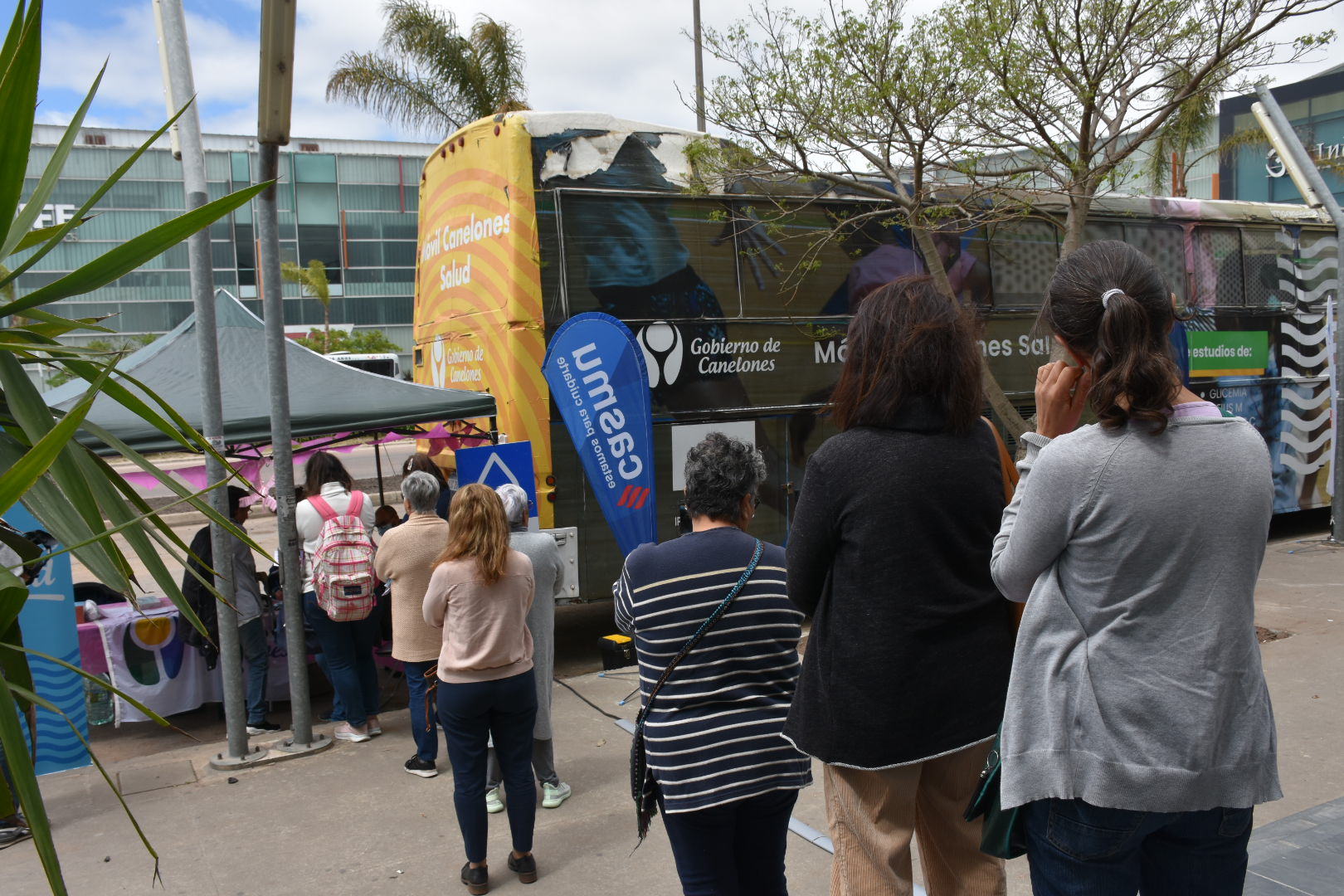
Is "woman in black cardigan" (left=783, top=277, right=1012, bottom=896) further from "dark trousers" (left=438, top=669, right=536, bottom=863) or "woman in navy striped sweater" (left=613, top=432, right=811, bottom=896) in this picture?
"dark trousers" (left=438, top=669, right=536, bottom=863)

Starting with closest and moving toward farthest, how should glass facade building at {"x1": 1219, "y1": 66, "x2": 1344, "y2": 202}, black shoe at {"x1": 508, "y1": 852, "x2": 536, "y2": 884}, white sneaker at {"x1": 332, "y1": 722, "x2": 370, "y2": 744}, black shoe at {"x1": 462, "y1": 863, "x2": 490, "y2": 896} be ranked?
1. black shoe at {"x1": 462, "y1": 863, "x2": 490, "y2": 896}
2. black shoe at {"x1": 508, "y1": 852, "x2": 536, "y2": 884}
3. white sneaker at {"x1": 332, "y1": 722, "x2": 370, "y2": 744}
4. glass facade building at {"x1": 1219, "y1": 66, "x2": 1344, "y2": 202}

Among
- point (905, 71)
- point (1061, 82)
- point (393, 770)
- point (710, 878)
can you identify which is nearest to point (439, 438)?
point (393, 770)

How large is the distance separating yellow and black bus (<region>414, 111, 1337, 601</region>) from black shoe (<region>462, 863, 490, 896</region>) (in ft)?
11.7

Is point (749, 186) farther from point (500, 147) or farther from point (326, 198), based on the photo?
point (326, 198)

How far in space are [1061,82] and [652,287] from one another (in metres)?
3.36

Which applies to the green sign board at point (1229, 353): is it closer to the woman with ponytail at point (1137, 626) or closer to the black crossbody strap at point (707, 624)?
the black crossbody strap at point (707, 624)

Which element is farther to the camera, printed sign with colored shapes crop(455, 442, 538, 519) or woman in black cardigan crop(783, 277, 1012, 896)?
Result: printed sign with colored shapes crop(455, 442, 538, 519)

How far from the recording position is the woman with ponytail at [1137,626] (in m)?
1.93

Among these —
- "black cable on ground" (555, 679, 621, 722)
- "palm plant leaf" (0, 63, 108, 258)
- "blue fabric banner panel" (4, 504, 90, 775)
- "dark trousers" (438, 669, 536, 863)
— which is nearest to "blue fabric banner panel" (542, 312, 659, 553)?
"black cable on ground" (555, 679, 621, 722)

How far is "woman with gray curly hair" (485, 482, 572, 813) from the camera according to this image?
4.90 m

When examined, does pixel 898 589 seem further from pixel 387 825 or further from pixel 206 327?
pixel 206 327

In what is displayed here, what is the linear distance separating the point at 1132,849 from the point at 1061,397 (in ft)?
2.97

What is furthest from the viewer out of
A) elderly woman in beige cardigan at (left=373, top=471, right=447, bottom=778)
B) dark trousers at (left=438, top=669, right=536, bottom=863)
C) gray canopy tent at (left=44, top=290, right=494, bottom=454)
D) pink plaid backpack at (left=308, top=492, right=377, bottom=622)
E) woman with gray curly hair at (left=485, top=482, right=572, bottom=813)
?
gray canopy tent at (left=44, top=290, right=494, bottom=454)

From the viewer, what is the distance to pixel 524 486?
6863 mm
